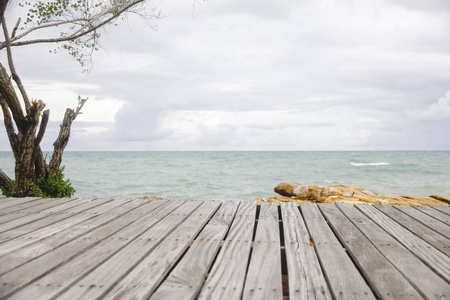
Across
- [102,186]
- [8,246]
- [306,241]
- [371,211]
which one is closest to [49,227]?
[8,246]

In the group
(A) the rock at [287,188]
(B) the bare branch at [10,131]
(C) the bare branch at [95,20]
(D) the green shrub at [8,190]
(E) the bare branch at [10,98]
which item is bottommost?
(A) the rock at [287,188]

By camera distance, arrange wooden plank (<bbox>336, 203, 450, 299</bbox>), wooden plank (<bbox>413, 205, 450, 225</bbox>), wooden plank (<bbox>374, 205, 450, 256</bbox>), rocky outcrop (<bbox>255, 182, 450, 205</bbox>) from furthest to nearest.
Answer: rocky outcrop (<bbox>255, 182, 450, 205</bbox>)
wooden plank (<bbox>413, 205, 450, 225</bbox>)
wooden plank (<bbox>374, 205, 450, 256</bbox>)
wooden plank (<bbox>336, 203, 450, 299</bbox>)

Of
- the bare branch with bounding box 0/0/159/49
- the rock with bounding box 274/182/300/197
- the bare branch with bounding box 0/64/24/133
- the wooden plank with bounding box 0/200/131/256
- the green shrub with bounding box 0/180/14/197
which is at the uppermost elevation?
the bare branch with bounding box 0/0/159/49

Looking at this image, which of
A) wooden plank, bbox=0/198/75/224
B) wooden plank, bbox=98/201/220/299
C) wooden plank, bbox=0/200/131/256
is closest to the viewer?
wooden plank, bbox=98/201/220/299

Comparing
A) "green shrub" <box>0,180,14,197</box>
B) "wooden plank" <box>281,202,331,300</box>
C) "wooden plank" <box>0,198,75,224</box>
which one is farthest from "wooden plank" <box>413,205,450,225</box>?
"green shrub" <box>0,180,14,197</box>

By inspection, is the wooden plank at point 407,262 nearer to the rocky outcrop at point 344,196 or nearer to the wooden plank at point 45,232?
the wooden plank at point 45,232

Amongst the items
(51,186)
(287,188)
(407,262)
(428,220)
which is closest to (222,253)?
(407,262)

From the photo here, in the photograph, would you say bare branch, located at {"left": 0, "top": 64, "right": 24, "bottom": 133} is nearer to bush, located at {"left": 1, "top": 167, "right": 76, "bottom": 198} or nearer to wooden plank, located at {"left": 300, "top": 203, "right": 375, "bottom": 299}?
bush, located at {"left": 1, "top": 167, "right": 76, "bottom": 198}

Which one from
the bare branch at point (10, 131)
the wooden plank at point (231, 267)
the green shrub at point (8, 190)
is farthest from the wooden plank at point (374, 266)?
the green shrub at point (8, 190)

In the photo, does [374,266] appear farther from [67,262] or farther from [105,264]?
[67,262]

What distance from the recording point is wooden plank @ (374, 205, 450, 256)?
9.79 feet

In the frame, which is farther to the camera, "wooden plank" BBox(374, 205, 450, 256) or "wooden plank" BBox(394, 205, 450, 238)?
"wooden plank" BBox(394, 205, 450, 238)

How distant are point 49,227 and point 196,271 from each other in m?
1.87

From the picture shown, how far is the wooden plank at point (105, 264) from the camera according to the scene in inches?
77.9
